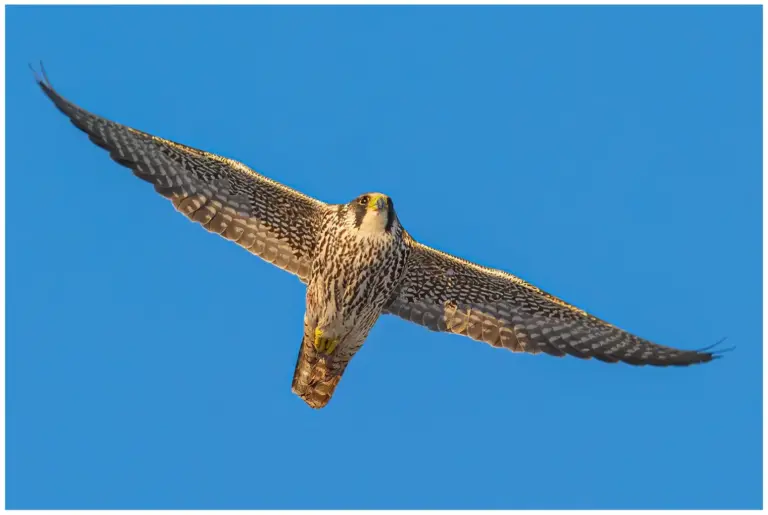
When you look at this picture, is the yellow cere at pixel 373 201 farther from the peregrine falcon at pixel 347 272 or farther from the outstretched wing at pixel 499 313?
the outstretched wing at pixel 499 313

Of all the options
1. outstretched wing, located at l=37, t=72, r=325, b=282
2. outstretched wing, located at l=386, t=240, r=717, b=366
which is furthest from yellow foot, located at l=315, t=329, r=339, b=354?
outstretched wing, located at l=386, t=240, r=717, b=366

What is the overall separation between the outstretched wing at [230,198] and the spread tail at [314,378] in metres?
0.97

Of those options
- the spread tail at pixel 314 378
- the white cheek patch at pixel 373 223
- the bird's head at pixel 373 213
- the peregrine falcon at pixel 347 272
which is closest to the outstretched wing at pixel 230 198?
the peregrine falcon at pixel 347 272

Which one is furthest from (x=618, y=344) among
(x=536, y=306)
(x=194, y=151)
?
(x=194, y=151)

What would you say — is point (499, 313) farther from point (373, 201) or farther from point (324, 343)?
point (373, 201)

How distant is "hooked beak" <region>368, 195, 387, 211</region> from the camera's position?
1408 cm

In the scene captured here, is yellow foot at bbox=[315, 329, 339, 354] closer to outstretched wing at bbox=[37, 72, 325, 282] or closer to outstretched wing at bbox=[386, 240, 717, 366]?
outstretched wing at bbox=[37, 72, 325, 282]

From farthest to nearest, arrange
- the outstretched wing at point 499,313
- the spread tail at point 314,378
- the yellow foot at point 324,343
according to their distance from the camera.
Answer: the outstretched wing at point 499,313
the spread tail at point 314,378
the yellow foot at point 324,343

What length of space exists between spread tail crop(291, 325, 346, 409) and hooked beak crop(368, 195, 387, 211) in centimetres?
195

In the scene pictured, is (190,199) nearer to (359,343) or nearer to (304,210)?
(304,210)

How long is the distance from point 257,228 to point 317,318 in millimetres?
1343

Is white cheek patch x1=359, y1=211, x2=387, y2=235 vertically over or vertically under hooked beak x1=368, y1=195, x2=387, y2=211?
under

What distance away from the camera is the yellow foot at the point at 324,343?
14633 millimetres

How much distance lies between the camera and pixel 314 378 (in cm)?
1512
